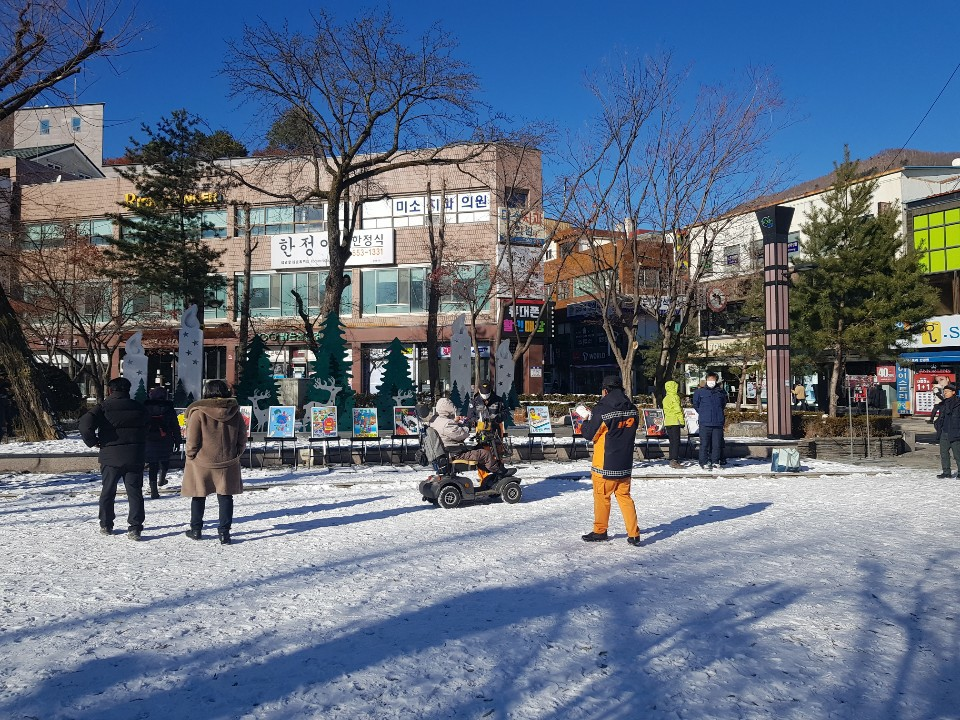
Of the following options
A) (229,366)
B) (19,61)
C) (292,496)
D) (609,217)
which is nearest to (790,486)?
(292,496)

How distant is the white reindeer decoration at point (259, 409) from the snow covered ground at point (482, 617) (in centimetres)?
1135

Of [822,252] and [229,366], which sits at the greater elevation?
[822,252]

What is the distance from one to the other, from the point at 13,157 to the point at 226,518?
46158mm

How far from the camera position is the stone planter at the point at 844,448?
17.7m

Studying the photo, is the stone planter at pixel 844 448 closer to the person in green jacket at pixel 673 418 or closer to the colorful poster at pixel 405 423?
the person in green jacket at pixel 673 418

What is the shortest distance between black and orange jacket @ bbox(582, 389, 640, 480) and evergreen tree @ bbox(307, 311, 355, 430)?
47.1 ft

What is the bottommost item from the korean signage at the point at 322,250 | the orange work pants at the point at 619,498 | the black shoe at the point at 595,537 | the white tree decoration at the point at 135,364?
the black shoe at the point at 595,537

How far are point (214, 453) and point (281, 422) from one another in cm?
787

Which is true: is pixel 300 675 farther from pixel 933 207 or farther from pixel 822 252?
pixel 933 207

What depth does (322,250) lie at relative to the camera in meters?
41.7

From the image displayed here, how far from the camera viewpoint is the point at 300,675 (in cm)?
429

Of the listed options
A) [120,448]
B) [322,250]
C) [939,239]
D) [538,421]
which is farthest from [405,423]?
[939,239]

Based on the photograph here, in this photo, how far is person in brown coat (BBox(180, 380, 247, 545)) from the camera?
7.78 metres

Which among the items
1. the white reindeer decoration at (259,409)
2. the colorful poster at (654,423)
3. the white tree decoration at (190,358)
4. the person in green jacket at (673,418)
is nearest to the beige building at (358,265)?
the white reindeer decoration at (259,409)
